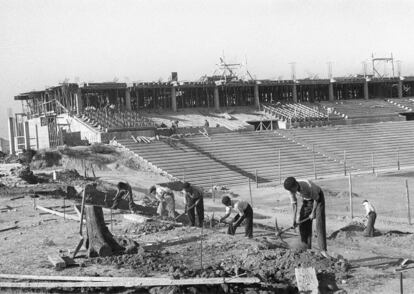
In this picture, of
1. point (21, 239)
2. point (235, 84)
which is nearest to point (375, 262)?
point (21, 239)

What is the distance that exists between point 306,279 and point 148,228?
21.0 feet

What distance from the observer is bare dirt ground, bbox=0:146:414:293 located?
1022 centimetres

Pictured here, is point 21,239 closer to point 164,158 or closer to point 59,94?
point 164,158

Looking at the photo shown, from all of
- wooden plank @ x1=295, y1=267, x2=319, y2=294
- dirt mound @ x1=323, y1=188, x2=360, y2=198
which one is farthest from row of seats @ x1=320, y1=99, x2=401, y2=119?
wooden plank @ x1=295, y1=267, x2=319, y2=294

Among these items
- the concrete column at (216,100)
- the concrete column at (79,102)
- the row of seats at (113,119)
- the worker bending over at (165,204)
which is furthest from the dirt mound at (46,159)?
the concrete column at (216,100)

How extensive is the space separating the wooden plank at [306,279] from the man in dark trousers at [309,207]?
168cm

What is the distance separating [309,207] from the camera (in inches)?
472

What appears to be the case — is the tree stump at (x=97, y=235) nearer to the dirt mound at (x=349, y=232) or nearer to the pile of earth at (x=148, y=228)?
the pile of earth at (x=148, y=228)

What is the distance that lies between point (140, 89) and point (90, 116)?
8.37m

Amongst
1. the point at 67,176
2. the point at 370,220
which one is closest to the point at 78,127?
the point at 67,176

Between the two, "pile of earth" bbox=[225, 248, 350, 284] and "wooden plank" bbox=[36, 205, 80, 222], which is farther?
"wooden plank" bbox=[36, 205, 80, 222]

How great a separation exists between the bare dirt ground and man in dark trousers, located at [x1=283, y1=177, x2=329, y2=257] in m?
0.47

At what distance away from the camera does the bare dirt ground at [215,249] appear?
10219mm

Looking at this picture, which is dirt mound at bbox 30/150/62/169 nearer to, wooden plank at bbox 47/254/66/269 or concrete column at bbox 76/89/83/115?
concrete column at bbox 76/89/83/115
